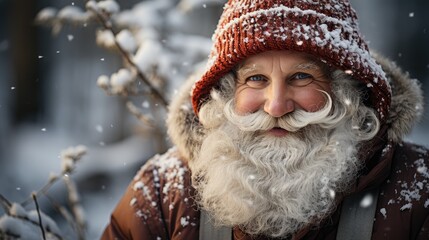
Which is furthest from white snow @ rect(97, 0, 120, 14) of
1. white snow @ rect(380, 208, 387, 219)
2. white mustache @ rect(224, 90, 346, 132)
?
white snow @ rect(380, 208, 387, 219)

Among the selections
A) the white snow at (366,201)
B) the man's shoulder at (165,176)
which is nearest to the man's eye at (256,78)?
the man's shoulder at (165,176)

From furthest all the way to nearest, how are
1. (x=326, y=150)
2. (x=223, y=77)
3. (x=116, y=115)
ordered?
(x=116, y=115) < (x=223, y=77) < (x=326, y=150)

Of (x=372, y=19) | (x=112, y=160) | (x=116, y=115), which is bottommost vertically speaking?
(x=112, y=160)

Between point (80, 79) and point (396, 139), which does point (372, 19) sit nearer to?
point (80, 79)

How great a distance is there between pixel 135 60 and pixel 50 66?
6457mm

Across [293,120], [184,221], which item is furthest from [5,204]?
[293,120]

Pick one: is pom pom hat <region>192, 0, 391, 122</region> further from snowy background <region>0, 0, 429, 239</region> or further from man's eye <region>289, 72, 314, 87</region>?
snowy background <region>0, 0, 429, 239</region>

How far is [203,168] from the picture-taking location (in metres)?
2.76

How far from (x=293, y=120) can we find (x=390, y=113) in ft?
Answer: 1.83

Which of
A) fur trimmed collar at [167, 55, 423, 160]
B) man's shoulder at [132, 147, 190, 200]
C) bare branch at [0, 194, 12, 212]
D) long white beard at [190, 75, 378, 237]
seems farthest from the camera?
man's shoulder at [132, 147, 190, 200]

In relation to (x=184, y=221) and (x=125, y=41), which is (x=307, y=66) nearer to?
(x=184, y=221)

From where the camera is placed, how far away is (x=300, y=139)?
8.41 ft

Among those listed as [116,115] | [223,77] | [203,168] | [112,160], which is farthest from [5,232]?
[116,115]

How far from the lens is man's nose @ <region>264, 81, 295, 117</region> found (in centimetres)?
245
